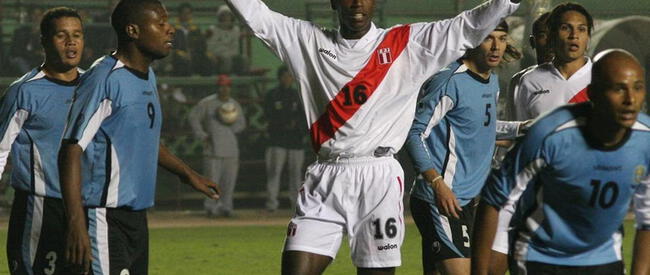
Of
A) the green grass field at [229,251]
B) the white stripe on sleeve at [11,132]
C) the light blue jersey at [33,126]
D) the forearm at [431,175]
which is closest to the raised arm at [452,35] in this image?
the forearm at [431,175]

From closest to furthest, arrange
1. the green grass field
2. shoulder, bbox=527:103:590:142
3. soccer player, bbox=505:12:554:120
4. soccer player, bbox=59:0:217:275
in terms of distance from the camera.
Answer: shoulder, bbox=527:103:590:142 → soccer player, bbox=59:0:217:275 → soccer player, bbox=505:12:554:120 → the green grass field

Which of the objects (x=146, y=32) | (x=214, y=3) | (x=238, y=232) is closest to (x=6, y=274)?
(x=238, y=232)

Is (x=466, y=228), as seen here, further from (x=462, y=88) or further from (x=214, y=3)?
(x=214, y=3)

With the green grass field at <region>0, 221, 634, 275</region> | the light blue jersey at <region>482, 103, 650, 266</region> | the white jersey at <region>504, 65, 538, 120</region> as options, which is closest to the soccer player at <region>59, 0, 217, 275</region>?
the light blue jersey at <region>482, 103, 650, 266</region>

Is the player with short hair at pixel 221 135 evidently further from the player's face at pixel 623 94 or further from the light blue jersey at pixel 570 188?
the player's face at pixel 623 94

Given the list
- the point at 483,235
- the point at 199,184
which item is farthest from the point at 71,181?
the point at 483,235

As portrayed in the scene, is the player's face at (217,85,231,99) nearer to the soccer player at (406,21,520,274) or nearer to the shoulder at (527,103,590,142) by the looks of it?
the soccer player at (406,21,520,274)

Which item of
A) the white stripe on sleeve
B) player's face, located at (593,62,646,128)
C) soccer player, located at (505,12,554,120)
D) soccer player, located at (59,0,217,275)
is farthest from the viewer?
soccer player, located at (505,12,554,120)

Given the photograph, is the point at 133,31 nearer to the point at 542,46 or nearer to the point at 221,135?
the point at 542,46

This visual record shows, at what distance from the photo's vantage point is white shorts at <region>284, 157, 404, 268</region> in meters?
6.69

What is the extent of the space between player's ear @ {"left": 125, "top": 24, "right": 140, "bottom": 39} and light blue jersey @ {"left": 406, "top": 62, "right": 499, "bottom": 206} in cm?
215

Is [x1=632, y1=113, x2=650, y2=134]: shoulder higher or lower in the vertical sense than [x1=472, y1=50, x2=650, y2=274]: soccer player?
higher

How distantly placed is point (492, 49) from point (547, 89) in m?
0.42

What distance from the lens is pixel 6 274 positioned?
11.9 meters
